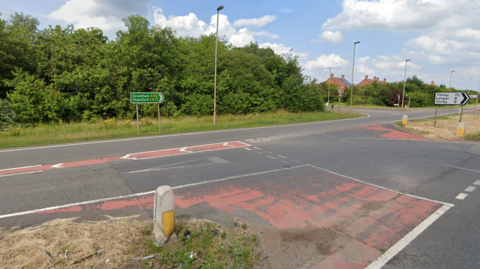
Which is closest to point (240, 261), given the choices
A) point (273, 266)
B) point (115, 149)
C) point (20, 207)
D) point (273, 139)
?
point (273, 266)

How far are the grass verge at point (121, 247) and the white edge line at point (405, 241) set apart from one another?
5.64 ft

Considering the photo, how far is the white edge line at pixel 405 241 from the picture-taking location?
349 centimetres

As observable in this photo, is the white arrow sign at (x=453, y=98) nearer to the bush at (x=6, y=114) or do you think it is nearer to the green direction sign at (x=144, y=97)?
the green direction sign at (x=144, y=97)

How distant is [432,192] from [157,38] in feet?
72.3

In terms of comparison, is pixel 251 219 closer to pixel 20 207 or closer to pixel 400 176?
pixel 20 207

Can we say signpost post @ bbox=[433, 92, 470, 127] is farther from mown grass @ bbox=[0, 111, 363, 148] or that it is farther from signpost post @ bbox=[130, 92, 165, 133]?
signpost post @ bbox=[130, 92, 165, 133]

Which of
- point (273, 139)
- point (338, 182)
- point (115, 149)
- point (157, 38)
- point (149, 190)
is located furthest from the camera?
point (157, 38)

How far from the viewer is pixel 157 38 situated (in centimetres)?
2177

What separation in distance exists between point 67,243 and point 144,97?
1169 centimetres

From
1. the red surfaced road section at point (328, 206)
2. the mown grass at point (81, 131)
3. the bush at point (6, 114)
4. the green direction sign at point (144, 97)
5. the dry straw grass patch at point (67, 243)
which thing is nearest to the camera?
the dry straw grass patch at point (67, 243)

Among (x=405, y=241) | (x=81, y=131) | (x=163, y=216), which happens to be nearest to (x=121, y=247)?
(x=163, y=216)

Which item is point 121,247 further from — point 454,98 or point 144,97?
point 454,98

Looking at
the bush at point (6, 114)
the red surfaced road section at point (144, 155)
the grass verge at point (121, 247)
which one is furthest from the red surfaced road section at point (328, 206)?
the bush at point (6, 114)

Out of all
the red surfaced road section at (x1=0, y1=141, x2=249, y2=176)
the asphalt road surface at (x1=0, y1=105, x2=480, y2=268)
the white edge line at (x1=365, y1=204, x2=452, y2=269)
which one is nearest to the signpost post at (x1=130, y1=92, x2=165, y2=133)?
the asphalt road surface at (x1=0, y1=105, x2=480, y2=268)
